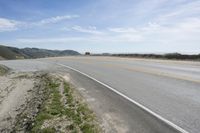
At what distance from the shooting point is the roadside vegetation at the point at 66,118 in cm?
739

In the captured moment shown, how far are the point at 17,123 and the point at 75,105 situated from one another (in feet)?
6.37

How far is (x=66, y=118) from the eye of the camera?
840 centimetres

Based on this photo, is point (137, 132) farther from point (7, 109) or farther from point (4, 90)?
point (4, 90)

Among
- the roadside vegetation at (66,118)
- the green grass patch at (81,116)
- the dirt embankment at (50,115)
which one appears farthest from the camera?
the dirt embankment at (50,115)

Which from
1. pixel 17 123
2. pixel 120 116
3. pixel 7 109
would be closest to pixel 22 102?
pixel 7 109

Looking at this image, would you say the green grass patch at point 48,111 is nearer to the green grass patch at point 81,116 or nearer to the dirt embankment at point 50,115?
the dirt embankment at point 50,115

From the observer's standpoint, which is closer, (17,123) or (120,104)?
(17,123)

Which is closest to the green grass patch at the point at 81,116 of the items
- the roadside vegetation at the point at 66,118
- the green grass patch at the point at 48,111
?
the roadside vegetation at the point at 66,118

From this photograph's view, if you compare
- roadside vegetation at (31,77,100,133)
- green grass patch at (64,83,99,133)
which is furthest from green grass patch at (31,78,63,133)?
green grass patch at (64,83,99,133)

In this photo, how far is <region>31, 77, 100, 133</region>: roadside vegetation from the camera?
291 inches

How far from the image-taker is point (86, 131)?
7023mm

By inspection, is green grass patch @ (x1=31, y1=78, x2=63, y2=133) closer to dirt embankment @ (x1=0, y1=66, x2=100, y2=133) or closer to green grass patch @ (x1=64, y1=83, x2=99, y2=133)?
dirt embankment @ (x1=0, y1=66, x2=100, y2=133)

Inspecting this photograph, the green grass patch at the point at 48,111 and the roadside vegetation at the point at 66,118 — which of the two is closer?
the roadside vegetation at the point at 66,118

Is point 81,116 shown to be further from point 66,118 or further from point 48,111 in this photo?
point 48,111
